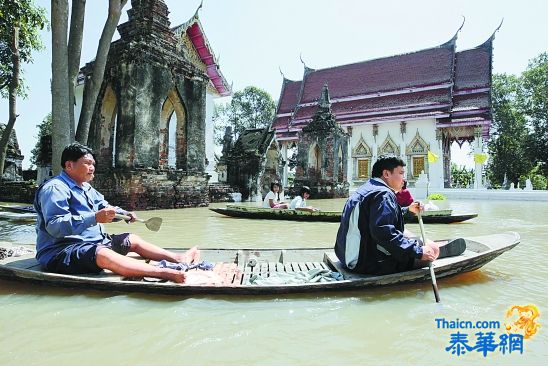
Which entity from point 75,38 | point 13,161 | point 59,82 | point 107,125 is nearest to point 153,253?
point 59,82

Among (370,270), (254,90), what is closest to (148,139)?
(370,270)

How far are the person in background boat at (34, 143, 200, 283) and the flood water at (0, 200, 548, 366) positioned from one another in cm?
22

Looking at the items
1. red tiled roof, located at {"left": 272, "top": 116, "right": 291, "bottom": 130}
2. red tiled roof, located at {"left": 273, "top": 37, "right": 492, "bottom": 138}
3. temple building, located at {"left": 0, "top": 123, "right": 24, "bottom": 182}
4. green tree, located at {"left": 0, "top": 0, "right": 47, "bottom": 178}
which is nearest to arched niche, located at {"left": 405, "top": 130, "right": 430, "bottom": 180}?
red tiled roof, located at {"left": 273, "top": 37, "right": 492, "bottom": 138}

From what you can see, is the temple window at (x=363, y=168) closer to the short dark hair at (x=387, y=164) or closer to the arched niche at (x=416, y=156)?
the arched niche at (x=416, y=156)

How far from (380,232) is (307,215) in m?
6.53

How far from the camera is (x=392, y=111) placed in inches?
1100

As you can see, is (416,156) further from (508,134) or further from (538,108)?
(538,108)

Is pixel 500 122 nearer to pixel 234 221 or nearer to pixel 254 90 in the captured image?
pixel 254 90

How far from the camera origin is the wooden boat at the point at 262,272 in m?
3.02

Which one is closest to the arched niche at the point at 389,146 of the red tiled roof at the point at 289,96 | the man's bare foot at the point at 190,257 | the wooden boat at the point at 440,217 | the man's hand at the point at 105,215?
the red tiled roof at the point at 289,96

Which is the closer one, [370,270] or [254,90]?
[370,270]

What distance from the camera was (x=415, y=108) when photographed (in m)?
27.0

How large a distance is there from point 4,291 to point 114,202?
826cm

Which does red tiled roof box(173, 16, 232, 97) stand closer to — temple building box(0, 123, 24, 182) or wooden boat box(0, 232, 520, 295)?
temple building box(0, 123, 24, 182)
